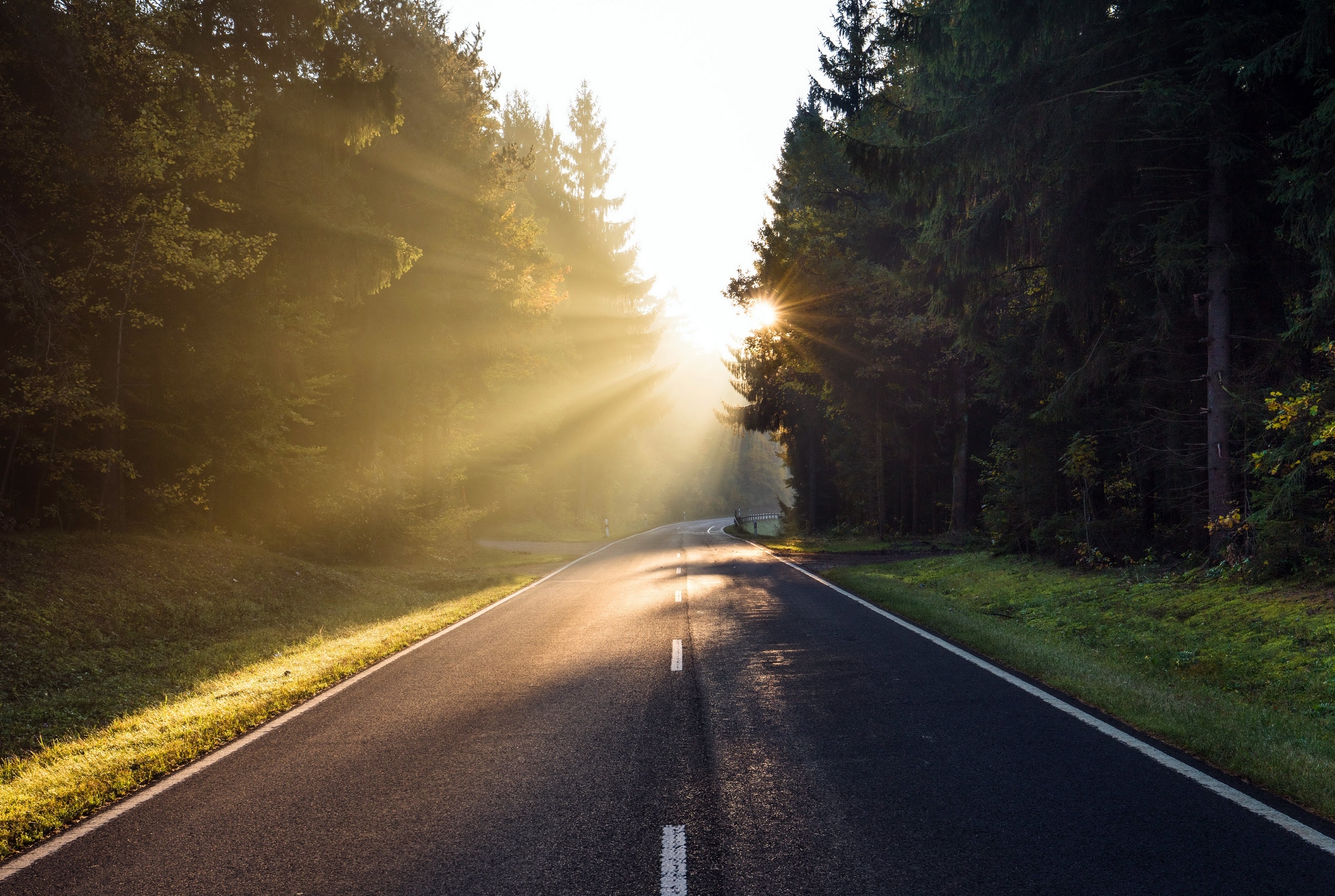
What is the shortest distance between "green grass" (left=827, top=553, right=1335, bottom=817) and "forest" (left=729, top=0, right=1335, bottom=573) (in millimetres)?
1292

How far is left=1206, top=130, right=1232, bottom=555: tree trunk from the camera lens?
11.7 meters

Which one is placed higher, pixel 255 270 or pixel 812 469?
pixel 255 270

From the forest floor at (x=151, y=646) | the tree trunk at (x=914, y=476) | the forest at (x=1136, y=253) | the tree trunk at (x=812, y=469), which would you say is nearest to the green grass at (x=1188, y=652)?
the forest at (x=1136, y=253)

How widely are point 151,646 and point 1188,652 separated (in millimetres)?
13312

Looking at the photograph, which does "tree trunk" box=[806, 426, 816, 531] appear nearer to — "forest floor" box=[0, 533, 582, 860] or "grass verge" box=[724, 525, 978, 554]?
"grass verge" box=[724, 525, 978, 554]

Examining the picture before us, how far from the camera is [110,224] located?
11.8 meters

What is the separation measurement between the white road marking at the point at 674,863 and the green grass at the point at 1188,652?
3.76m

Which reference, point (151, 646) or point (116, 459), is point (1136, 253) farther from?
point (116, 459)

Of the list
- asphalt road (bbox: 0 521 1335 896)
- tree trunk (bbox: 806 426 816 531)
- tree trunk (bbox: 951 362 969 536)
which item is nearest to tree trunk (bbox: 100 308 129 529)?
asphalt road (bbox: 0 521 1335 896)

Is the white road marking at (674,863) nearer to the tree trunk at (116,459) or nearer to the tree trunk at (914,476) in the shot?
the tree trunk at (116,459)

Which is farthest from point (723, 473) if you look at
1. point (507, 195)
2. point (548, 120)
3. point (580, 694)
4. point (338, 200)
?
point (580, 694)

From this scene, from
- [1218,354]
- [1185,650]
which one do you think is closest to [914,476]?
[1218,354]

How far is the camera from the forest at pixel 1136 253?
9867 mm

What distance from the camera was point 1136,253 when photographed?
44.0 ft
